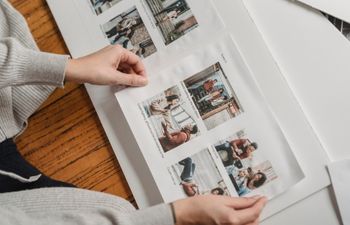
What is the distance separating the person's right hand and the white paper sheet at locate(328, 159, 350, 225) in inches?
3.9

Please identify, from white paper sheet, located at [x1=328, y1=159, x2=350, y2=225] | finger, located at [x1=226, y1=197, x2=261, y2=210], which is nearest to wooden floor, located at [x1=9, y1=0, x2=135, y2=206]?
finger, located at [x1=226, y1=197, x2=261, y2=210]

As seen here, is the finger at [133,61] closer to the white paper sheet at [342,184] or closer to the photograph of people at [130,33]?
the photograph of people at [130,33]

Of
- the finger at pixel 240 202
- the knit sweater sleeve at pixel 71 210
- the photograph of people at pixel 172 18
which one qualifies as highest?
the photograph of people at pixel 172 18

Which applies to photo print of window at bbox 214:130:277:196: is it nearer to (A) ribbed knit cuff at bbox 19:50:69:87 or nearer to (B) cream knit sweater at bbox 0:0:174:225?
(B) cream knit sweater at bbox 0:0:174:225

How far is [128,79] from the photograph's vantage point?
616 millimetres

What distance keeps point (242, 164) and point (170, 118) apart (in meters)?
0.13

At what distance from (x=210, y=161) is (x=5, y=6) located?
0.41 meters

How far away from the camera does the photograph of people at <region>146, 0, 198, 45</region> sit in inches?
24.7

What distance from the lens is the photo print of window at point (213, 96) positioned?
23.6 inches

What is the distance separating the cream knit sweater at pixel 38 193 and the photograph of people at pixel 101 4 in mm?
112

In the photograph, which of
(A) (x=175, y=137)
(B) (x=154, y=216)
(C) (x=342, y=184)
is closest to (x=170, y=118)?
(A) (x=175, y=137)

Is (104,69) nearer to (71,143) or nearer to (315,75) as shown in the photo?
(71,143)

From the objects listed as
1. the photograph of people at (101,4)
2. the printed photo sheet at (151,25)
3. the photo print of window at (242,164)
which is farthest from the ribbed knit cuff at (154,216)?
the photograph of people at (101,4)

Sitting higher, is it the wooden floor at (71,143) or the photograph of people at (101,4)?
the photograph of people at (101,4)
